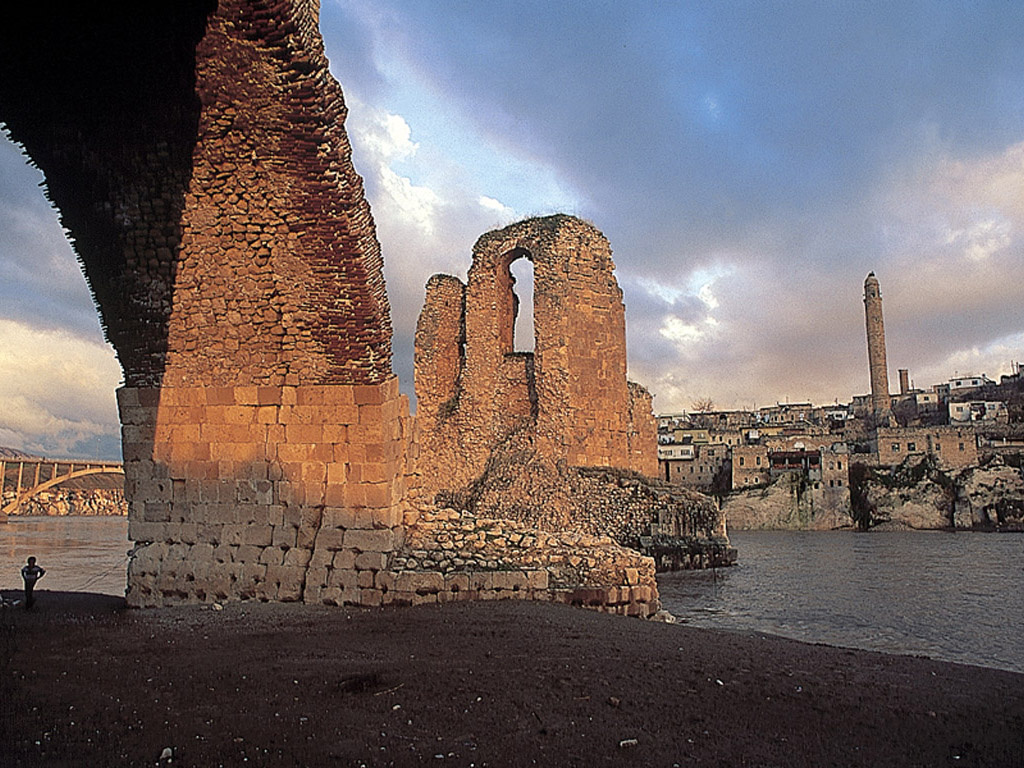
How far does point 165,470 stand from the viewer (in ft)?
25.9

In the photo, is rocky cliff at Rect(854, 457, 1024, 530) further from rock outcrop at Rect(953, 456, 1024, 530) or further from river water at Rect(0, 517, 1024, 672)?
river water at Rect(0, 517, 1024, 672)

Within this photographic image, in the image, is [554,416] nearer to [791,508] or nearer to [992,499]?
[791,508]

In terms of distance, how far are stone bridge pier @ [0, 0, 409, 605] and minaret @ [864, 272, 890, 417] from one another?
242 ft

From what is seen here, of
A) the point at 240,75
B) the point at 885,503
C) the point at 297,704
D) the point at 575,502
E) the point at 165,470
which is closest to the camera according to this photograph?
the point at 297,704

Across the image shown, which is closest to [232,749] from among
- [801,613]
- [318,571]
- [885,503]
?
[318,571]

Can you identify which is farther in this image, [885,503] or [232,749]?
[885,503]

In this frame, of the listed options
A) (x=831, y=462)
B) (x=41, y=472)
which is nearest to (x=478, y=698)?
(x=831, y=462)

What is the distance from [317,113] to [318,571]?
4.47 m

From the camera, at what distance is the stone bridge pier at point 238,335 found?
6.71 m

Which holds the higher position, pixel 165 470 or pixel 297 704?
pixel 165 470

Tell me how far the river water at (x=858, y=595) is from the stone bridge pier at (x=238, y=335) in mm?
5605

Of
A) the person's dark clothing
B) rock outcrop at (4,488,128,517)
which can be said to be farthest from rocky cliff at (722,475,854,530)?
rock outcrop at (4,488,128,517)

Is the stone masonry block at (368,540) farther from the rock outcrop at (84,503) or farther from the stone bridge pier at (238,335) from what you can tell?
the rock outcrop at (84,503)

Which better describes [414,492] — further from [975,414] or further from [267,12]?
[975,414]
